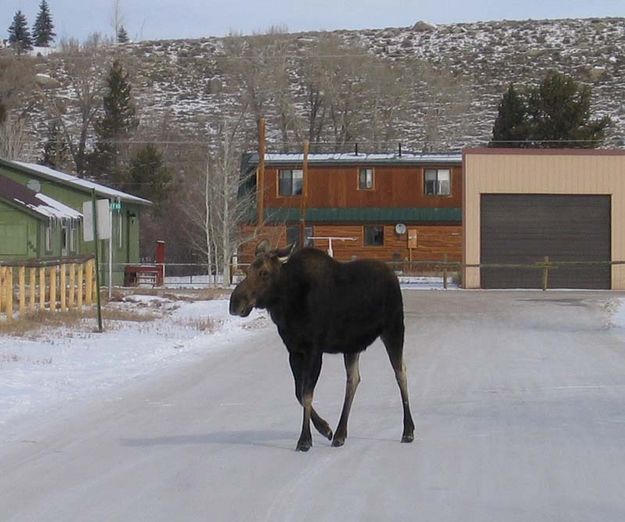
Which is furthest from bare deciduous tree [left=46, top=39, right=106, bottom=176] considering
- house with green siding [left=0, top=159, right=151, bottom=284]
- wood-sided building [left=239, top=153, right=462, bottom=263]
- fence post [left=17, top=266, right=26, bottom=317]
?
fence post [left=17, top=266, right=26, bottom=317]

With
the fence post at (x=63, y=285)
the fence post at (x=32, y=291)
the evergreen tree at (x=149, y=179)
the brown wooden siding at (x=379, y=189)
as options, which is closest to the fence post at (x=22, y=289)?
the fence post at (x=32, y=291)

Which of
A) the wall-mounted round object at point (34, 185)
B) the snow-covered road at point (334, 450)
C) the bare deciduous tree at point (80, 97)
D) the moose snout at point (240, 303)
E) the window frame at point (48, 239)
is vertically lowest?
the snow-covered road at point (334, 450)

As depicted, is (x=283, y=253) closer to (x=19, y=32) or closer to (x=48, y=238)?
(x=48, y=238)

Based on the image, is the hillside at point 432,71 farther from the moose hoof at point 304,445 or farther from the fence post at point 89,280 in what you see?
the moose hoof at point 304,445

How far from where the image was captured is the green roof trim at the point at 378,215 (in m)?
59.8

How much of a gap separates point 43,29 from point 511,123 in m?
116

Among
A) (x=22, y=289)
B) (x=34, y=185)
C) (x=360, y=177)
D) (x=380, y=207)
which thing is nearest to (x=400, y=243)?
(x=380, y=207)

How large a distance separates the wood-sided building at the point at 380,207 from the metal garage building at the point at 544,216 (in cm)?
1144

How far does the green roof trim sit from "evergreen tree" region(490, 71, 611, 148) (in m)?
11.1

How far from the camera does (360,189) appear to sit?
59.8 meters

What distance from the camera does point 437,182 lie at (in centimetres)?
6019

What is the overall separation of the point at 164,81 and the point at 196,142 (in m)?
49.5

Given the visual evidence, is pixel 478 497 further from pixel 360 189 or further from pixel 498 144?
pixel 498 144

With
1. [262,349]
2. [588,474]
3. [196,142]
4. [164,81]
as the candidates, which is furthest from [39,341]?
[164,81]
